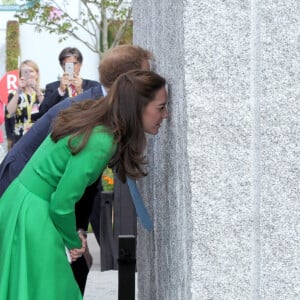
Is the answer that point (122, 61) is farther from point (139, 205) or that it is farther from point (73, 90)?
point (73, 90)

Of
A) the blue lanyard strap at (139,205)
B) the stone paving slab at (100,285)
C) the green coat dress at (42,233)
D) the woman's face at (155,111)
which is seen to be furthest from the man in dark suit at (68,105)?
the stone paving slab at (100,285)

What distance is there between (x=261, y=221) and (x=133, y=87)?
824 mm

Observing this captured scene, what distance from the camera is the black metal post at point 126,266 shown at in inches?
162

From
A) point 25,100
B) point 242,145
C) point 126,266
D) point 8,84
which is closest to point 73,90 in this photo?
point 25,100

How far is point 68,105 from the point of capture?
445 cm

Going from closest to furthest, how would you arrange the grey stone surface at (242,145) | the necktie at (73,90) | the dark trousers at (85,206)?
the grey stone surface at (242,145) < the dark trousers at (85,206) < the necktie at (73,90)

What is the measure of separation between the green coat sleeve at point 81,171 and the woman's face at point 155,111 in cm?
18

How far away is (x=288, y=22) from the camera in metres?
2.99

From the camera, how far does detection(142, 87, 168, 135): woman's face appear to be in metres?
3.53

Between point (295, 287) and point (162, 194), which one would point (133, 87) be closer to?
point (162, 194)

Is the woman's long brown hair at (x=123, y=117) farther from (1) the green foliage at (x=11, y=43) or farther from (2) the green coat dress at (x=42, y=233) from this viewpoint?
(1) the green foliage at (x=11, y=43)

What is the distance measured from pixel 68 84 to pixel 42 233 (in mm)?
3350

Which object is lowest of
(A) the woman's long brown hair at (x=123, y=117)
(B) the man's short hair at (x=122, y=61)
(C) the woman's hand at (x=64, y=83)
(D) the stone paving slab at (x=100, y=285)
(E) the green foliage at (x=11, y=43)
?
(D) the stone paving slab at (x=100, y=285)

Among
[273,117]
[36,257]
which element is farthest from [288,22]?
[36,257]
